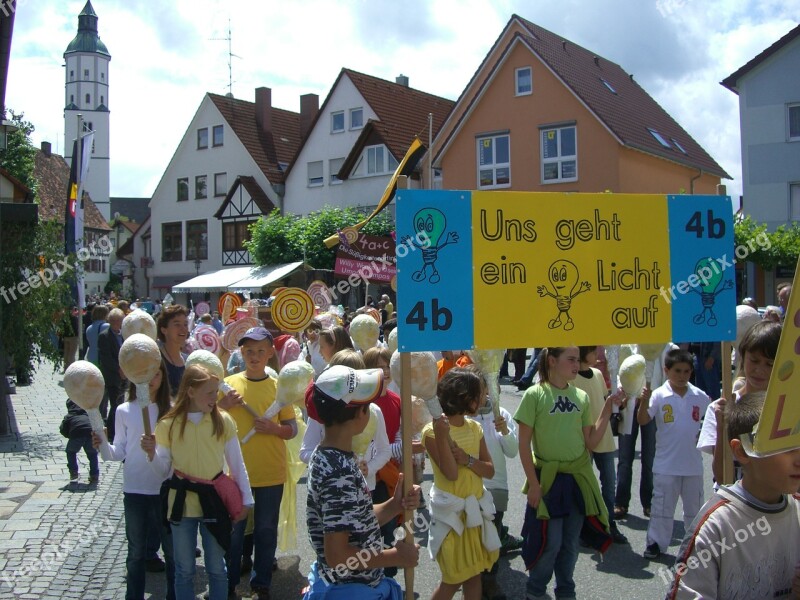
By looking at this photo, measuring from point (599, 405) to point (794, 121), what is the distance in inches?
968

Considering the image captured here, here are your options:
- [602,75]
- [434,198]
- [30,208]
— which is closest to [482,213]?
[434,198]

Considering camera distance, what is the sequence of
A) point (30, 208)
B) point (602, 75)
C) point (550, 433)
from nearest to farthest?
point (550, 433) → point (30, 208) → point (602, 75)

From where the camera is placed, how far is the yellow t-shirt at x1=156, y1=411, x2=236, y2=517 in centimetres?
432

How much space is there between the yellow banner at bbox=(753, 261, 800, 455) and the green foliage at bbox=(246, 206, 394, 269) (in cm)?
2995

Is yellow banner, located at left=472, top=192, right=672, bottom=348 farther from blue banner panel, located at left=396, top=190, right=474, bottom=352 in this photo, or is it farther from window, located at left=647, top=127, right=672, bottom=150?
window, located at left=647, top=127, right=672, bottom=150

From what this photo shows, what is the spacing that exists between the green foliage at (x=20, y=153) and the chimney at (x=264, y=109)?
13156 millimetres

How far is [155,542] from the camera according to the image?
18.8ft

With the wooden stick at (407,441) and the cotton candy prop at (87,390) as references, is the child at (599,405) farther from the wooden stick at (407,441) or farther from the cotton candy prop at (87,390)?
the cotton candy prop at (87,390)

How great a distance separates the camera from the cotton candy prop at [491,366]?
4.23 m

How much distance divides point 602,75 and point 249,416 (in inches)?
1248

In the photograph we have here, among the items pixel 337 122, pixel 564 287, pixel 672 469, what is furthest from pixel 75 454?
pixel 337 122

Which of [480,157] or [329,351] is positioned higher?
[480,157]

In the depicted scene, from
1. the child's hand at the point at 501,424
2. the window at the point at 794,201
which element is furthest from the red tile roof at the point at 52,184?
the child's hand at the point at 501,424

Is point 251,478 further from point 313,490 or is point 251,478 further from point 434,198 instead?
point 434,198
